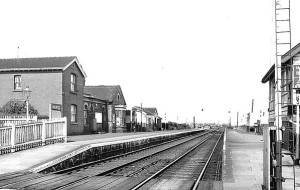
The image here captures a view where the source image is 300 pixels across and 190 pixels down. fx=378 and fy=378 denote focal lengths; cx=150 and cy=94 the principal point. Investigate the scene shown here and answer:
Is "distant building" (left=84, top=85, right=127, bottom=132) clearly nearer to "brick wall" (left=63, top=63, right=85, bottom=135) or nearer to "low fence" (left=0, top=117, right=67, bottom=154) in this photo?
"brick wall" (left=63, top=63, right=85, bottom=135)

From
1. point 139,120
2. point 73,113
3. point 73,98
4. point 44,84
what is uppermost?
point 44,84

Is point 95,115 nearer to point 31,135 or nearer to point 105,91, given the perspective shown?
point 105,91

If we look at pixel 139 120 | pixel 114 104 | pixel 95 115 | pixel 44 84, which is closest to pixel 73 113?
pixel 44 84

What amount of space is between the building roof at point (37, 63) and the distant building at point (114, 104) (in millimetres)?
11805

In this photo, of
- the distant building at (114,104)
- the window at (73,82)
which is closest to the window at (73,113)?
the window at (73,82)

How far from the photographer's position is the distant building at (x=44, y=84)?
104 feet

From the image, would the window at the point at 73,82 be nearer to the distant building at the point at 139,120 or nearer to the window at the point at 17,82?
the window at the point at 17,82

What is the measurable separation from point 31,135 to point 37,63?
18.0 metres

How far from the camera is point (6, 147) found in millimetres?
14820

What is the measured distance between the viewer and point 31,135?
16.8 metres

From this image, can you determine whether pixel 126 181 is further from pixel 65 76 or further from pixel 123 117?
pixel 123 117

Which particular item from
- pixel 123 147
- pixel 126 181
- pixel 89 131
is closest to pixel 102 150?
pixel 123 147

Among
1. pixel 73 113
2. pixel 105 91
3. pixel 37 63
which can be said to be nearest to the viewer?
pixel 37 63

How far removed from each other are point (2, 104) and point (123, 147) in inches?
571
